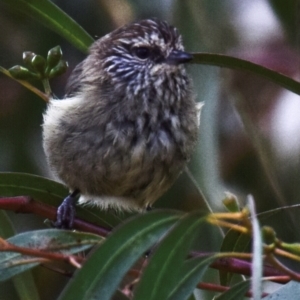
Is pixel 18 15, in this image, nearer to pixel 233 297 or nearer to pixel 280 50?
pixel 280 50

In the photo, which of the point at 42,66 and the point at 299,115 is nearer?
the point at 42,66

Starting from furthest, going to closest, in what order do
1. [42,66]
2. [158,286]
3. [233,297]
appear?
[42,66], [233,297], [158,286]

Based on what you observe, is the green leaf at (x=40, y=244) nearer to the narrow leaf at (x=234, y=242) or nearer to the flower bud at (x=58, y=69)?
the narrow leaf at (x=234, y=242)

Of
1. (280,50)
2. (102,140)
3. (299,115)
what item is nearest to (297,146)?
(299,115)

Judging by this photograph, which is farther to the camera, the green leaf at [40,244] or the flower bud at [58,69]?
the flower bud at [58,69]

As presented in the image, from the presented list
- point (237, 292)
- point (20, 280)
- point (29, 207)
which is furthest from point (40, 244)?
point (20, 280)

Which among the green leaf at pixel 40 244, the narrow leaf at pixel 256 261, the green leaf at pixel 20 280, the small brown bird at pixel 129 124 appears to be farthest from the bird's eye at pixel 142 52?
the narrow leaf at pixel 256 261

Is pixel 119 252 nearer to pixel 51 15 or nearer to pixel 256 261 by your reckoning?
pixel 256 261
